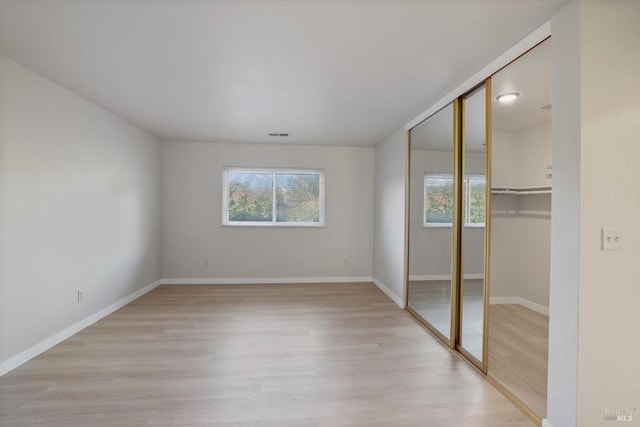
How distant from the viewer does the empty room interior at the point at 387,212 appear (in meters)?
1.54

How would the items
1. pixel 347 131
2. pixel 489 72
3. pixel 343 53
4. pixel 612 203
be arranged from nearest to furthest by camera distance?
pixel 612 203 < pixel 343 53 < pixel 489 72 < pixel 347 131

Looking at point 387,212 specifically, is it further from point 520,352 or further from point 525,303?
point 520,352

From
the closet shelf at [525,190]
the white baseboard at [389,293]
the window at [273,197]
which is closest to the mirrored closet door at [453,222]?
the white baseboard at [389,293]

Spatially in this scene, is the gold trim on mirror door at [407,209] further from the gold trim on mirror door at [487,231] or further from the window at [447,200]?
the gold trim on mirror door at [487,231]

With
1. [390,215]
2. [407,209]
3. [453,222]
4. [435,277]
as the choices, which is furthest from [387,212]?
[453,222]

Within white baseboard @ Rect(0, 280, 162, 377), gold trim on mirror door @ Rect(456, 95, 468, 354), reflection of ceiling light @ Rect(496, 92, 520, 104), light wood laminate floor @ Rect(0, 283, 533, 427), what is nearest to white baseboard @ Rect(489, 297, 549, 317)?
gold trim on mirror door @ Rect(456, 95, 468, 354)

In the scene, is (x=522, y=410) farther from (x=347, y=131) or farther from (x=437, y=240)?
(x=347, y=131)

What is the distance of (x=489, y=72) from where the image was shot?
2268 millimetres

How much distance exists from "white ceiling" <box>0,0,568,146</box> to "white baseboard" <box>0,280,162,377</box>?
236cm

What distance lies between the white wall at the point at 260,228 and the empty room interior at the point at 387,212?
0.55 meters

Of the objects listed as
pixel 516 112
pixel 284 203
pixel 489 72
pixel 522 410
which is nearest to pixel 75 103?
pixel 284 203

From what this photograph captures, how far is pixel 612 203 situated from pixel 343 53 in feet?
6.03

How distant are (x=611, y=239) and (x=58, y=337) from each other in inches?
170

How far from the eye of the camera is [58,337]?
2.80 metres
